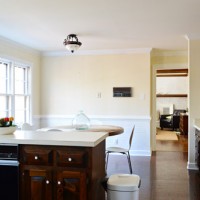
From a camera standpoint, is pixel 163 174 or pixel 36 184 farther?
pixel 163 174

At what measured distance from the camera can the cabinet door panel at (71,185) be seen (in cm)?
213

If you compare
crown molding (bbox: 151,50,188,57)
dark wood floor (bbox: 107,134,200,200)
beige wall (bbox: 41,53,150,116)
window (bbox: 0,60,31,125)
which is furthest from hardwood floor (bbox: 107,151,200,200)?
crown molding (bbox: 151,50,188,57)

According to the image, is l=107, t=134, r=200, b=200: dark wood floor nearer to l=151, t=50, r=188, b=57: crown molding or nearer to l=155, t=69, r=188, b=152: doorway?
l=151, t=50, r=188, b=57: crown molding

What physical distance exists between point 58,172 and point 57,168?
0.03 m

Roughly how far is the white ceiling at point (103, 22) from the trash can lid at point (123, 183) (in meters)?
2.04

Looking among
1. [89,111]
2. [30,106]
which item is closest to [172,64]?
[89,111]

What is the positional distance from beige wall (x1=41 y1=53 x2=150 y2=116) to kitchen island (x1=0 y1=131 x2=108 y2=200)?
376 cm

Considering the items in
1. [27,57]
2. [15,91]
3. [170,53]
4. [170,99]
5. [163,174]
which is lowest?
[163,174]

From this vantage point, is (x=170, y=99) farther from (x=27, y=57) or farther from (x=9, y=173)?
(x=9, y=173)

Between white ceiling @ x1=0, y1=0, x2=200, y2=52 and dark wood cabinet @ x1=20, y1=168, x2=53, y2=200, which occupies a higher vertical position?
white ceiling @ x1=0, y1=0, x2=200, y2=52

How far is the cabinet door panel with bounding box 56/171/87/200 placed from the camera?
2.13m

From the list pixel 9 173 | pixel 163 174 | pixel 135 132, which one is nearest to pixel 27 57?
pixel 135 132

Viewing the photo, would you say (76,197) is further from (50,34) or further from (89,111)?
(89,111)

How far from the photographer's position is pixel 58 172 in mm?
2191
